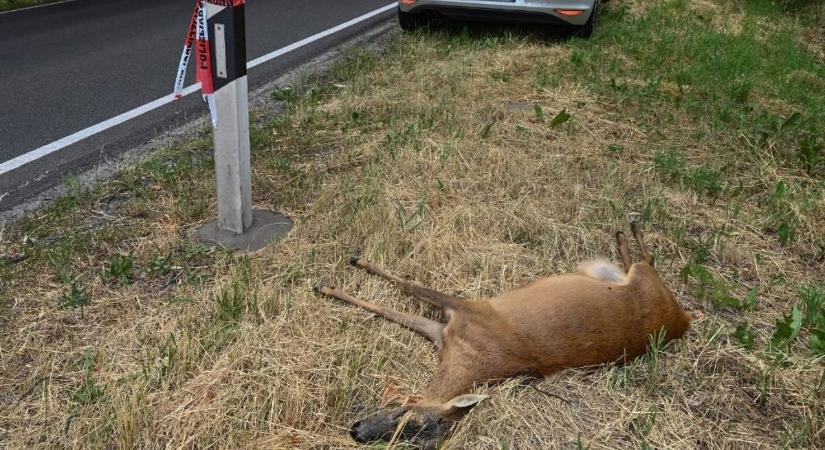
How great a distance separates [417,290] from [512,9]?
15.8ft

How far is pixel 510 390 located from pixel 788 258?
199 cm

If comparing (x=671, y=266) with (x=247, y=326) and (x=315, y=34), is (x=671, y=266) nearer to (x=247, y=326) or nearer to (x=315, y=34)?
(x=247, y=326)

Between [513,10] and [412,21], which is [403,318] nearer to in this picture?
[513,10]

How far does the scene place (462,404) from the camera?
2225 millimetres

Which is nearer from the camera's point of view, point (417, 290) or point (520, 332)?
point (520, 332)

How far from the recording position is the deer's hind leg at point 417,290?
2.82m

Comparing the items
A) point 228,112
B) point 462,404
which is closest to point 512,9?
point 228,112

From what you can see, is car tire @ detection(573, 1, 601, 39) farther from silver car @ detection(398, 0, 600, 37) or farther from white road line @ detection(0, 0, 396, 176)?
white road line @ detection(0, 0, 396, 176)

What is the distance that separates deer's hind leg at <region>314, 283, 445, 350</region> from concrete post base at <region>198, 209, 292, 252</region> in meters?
0.55

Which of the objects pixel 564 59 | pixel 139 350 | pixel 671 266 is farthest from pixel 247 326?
pixel 564 59

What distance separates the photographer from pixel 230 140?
3293 millimetres

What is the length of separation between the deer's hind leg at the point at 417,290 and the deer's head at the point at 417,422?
560mm

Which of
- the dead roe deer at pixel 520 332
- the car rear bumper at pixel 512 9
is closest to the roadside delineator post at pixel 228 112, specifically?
the dead roe deer at pixel 520 332

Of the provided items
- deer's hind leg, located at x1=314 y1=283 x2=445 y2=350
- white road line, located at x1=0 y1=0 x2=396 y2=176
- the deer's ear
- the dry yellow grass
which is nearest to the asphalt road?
white road line, located at x1=0 y1=0 x2=396 y2=176
